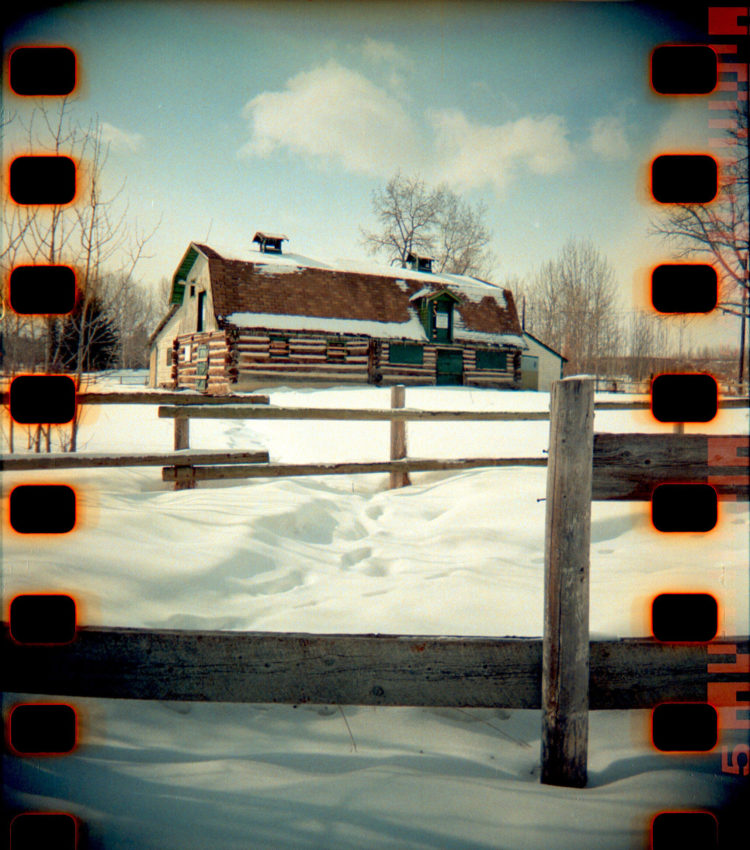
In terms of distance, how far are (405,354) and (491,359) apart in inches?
159

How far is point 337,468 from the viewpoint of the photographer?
248 inches

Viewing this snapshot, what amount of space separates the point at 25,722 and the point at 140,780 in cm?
46

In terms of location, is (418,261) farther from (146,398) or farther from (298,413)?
(146,398)

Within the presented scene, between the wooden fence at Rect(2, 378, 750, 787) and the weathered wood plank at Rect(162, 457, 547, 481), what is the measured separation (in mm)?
3677

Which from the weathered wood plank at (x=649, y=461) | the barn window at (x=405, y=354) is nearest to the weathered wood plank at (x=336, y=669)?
the weathered wood plank at (x=649, y=461)

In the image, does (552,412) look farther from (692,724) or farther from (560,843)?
(560,843)

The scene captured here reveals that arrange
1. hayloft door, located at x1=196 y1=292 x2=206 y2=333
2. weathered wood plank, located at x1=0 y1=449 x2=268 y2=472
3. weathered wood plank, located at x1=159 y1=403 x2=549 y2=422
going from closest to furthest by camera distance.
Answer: weathered wood plank, located at x1=0 y1=449 x2=268 y2=472 → weathered wood plank, located at x1=159 y1=403 x2=549 y2=422 → hayloft door, located at x1=196 y1=292 x2=206 y2=333

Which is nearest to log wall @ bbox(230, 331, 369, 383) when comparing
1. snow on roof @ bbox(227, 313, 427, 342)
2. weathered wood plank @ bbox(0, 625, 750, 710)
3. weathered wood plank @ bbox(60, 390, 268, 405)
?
snow on roof @ bbox(227, 313, 427, 342)

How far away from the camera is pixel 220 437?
1081 cm

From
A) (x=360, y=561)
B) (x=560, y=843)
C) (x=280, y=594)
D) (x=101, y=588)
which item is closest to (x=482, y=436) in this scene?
(x=360, y=561)

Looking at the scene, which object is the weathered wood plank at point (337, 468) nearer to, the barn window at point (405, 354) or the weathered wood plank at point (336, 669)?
the weathered wood plank at point (336, 669)

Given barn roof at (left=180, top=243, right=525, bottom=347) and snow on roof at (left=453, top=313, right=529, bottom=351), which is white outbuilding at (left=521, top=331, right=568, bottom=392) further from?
barn roof at (left=180, top=243, right=525, bottom=347)

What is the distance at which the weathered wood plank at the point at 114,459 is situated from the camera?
8.43 ft

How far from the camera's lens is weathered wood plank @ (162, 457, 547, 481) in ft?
18.6
